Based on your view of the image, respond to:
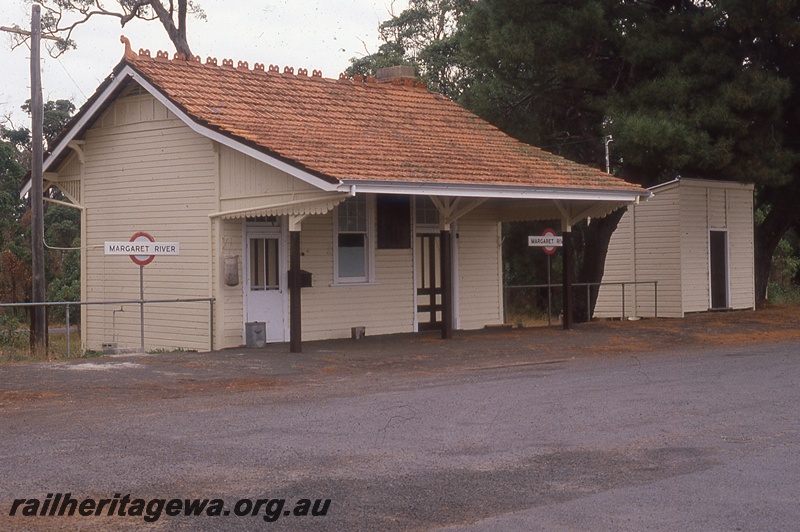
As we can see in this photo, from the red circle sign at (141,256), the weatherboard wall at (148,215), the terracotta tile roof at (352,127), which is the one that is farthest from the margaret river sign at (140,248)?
the terracotta tile roof at (352,127)

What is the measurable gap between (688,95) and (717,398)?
596 inches

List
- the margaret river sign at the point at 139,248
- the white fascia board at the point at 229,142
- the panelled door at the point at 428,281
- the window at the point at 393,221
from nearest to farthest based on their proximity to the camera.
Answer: the white fascia board at the point at 229,142, the margaret river sign at the point at 139,248, the window at the point at 393,221, the panelled door at the point at 428,281

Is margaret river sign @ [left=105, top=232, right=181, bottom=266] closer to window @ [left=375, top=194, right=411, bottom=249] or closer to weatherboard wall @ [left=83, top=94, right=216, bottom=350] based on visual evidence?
weatherboard wall @ [left=83, top=94, right=216, bottom=350]

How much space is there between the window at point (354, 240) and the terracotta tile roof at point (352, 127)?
1.47 meters

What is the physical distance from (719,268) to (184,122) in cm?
1555

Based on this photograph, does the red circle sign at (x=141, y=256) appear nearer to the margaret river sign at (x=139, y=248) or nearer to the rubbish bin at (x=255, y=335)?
the margaret river sign at (x=139, y=248)

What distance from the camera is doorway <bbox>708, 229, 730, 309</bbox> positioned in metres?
28.3

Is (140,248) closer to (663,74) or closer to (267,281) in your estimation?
→ (267,281)

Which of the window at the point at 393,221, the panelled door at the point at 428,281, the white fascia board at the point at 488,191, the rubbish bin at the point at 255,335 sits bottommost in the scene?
the rubbish bin at the point at 255,335

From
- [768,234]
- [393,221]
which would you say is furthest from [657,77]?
[393,221]

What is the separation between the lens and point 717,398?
12.2 m

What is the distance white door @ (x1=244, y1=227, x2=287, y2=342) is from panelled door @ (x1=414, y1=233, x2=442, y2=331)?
342 cm

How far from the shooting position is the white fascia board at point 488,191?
674 inches

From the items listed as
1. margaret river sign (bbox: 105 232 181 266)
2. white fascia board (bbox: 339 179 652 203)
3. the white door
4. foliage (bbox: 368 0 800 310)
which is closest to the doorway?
foliage (bbox: 368 0 800 310)
